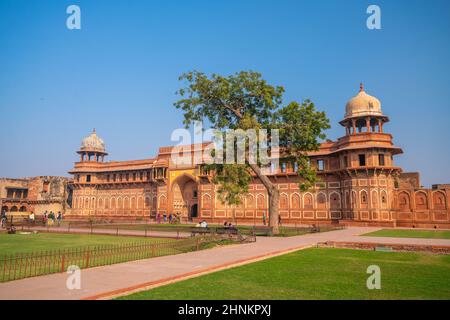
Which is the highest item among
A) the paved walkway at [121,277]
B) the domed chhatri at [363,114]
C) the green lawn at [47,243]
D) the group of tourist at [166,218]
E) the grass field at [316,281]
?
the domed chhatri at [363,114]

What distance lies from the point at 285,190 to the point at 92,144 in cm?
3127

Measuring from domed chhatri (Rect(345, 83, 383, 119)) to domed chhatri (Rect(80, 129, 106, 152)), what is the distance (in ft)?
121

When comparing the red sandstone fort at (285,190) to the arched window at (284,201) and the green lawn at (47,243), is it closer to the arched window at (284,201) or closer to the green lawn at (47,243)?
the arched window at (284,201)

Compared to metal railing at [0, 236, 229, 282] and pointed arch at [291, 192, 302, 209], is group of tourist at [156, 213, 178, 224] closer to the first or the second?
pointed arch at [291, 192, 302, 209]

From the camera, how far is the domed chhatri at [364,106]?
33938 millimetres

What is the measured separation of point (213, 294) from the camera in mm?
6957

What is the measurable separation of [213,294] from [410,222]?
3040cm

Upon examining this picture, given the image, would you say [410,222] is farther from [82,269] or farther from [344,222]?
[82,269]

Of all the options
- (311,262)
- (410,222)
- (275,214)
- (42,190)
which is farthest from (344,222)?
(42,190)

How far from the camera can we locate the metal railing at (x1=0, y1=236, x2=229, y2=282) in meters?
9.42

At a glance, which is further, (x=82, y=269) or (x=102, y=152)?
(x=102, y=152)

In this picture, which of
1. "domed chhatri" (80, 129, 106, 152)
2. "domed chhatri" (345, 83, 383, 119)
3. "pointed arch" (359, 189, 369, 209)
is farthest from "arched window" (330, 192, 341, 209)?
"domed chhatri" (80, 129, 106, 152)

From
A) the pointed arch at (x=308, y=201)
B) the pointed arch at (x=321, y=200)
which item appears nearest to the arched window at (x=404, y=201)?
the pointed arch at (x=321, y=200)

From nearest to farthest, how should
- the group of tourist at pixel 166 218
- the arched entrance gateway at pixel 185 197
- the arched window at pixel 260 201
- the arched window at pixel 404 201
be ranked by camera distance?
the arched window at pixel 404 201
the arched window at pixel 260 201
the group of tourist at pixel 166 218
the arched entrance gateway at pixel 185 197
